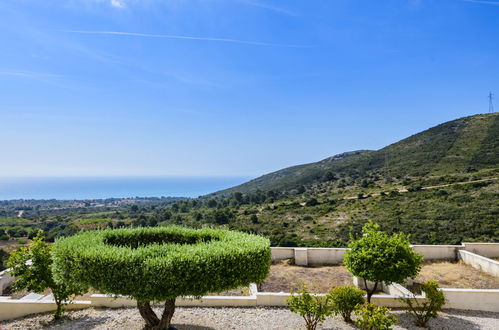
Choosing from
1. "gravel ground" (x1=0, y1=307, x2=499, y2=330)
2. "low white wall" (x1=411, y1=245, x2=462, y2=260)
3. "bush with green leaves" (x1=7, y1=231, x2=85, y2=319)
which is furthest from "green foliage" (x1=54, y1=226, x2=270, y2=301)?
"low white wall" (x1=411, y1=245, x2=462, y2=260)

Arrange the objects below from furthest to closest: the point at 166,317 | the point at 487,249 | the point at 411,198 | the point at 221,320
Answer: the point at 411,198 → the point at 487,249 → the point at 221,320 → the point at 166,317

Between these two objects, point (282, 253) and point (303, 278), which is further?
point (282, 253)

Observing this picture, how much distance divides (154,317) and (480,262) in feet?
54.2

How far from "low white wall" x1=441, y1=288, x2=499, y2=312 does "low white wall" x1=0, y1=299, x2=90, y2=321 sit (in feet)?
50.6

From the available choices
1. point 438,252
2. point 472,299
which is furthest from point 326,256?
point 472,299

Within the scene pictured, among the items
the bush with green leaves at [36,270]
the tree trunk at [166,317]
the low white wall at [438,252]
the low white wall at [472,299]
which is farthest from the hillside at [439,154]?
the bush with green leaves at [36,270]

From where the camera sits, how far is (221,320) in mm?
10734

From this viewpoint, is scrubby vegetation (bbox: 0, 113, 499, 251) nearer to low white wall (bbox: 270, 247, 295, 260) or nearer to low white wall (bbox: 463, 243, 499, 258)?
low white wall (bbox: 270, 247, 295, 260)

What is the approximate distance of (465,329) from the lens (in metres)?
10.4

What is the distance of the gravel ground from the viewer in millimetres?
10318

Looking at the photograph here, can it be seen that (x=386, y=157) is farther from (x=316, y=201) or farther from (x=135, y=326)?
(x=135, y=326)

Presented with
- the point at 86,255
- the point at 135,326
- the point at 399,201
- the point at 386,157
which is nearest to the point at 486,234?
the point at 399,201

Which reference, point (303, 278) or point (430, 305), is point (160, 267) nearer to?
point (430, 305)

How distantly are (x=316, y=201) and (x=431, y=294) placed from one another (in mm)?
45952
